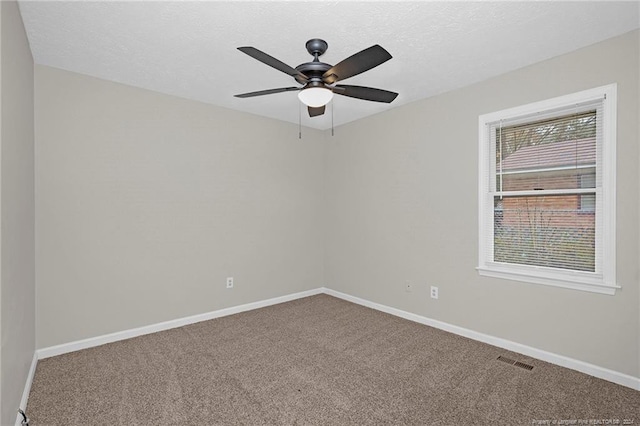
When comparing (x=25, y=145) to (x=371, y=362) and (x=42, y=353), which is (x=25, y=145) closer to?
(x=42, y=353)

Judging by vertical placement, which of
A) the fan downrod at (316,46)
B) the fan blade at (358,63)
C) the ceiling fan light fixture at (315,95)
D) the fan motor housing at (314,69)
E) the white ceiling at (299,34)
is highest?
the white ceiling at (299,34)

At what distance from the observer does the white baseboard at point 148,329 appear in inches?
113


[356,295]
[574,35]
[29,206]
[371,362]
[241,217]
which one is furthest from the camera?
[356,295]

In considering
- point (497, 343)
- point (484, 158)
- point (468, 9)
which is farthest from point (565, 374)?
point (468, 9)

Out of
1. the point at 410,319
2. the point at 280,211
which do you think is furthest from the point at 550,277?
the point at 280,211

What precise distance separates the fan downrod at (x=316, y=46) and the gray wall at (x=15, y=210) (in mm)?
1670

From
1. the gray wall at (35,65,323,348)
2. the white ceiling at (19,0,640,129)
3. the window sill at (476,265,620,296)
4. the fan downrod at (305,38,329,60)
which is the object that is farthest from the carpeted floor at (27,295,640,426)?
the white ceiling at (19,0,640,129)

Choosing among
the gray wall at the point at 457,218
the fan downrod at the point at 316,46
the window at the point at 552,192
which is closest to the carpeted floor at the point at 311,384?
the gray wall at the point at 457,218

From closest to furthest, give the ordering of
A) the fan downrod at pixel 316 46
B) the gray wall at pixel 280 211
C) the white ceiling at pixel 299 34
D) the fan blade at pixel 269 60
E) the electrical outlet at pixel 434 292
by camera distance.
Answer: the fan blade at pixel 269 60, the white ceiling at pixel 299 34, the fan downrod at pixel 316 46, the gray wall at pixel 280 211, the electrical outlet at pixel 434 292

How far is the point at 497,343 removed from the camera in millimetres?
3049

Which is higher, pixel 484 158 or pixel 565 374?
pixel 484 158

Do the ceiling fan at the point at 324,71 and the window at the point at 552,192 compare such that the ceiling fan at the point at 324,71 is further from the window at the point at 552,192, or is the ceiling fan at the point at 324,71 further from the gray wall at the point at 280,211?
the gray wall at the point at 280,211

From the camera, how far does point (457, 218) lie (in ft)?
11.0

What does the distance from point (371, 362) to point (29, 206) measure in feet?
9.69
